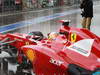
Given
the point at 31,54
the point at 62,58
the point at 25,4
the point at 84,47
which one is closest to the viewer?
the point at 84,47

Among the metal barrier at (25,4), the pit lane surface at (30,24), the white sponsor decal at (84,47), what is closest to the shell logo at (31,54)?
the white sponsor decal at (84,47)

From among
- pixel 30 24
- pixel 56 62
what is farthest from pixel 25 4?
pixel 56 62

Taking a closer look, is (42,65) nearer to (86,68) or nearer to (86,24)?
(86,68)

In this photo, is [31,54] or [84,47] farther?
[31,54]

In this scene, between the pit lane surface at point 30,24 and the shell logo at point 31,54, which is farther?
the pit lane surface at point 30,24

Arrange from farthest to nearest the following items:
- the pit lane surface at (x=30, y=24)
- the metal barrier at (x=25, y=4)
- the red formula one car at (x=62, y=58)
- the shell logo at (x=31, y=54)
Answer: the metal barrier at (x=25, y=4)
the pit lane surface at (x=30, y=24)
the shell logo at (x=31, y=54)
the red formula one car at (x=62, y=58)

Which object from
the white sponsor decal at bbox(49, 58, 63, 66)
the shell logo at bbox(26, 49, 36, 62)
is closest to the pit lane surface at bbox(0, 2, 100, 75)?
the shell logo at bbox(26, 49, 36, 62)

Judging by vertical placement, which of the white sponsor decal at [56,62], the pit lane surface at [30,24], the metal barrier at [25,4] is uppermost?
the white sponsor decal at [56,62]

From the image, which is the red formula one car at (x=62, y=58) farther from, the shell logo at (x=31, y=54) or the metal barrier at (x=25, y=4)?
the metal barrier at (x=25, y=4)

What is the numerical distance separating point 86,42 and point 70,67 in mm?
634

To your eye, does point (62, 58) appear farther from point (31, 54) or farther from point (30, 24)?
point (30, 24)

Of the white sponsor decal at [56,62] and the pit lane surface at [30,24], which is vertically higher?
the white sponsor decal at [56,62]

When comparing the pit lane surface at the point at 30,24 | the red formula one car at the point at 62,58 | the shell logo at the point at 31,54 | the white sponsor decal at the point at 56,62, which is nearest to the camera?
the red formula one car at the point at 62,58

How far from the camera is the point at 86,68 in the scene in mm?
5551
